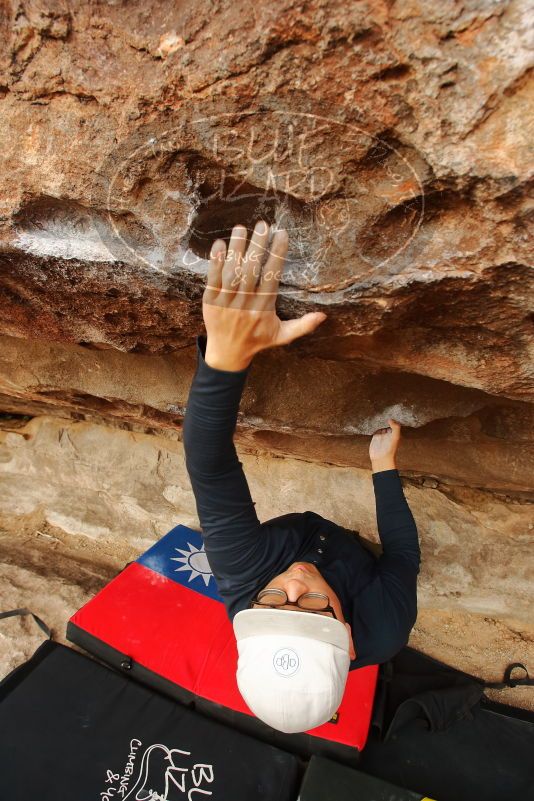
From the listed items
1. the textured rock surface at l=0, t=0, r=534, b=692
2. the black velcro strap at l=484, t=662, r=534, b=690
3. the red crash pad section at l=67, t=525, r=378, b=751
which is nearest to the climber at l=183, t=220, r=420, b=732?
the textured rock surface at l=0, t=0, r=534, b=692

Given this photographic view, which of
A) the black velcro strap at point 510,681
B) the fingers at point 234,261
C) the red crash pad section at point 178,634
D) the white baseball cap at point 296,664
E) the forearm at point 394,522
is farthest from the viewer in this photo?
the black velcro strap at point 510,681

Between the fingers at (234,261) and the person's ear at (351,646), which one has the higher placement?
the fingers at (234,261)

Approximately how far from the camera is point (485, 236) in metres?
0.76

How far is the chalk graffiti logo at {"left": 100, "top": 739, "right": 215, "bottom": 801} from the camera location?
1.50 meters

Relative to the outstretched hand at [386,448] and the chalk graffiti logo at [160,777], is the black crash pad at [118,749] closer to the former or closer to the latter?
the chalk graffiti logo at [160,777]

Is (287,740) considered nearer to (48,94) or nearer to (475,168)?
(475,168)

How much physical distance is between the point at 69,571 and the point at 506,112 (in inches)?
97.9

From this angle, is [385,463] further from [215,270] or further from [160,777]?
[160,777]

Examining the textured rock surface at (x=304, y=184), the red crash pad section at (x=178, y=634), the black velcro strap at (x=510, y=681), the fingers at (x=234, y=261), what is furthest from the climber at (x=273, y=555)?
the black velcro strap at (x=510, y=681)

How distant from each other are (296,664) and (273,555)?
0.77ft

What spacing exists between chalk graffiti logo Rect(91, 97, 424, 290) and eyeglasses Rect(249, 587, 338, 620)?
0.62 m

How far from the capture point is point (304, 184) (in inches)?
31.4

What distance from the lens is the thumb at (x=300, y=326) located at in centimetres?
85

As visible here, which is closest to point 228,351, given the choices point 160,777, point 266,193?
point 266,193
